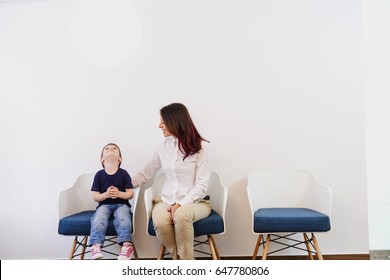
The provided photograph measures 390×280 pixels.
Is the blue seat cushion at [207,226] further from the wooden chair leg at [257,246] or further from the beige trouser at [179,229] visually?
the wooden chair leg at [257,246]

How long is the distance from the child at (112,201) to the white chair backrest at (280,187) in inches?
34.8

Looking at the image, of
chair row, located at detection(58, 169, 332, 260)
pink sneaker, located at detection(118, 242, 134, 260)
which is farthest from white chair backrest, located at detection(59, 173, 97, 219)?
pink sneaker, located at detection(118, 242, 134, 260)

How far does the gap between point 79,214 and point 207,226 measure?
35.2 inches

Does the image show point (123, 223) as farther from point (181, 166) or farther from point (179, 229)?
point (181, 166)

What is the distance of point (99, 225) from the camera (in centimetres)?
221

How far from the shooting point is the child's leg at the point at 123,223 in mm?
2219

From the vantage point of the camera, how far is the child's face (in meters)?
2.52

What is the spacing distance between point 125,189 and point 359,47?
6.28 feet

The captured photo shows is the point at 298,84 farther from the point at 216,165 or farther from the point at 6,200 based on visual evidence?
the point at 6,200

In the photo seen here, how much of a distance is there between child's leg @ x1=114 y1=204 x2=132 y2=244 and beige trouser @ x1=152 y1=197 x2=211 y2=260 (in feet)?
0.56

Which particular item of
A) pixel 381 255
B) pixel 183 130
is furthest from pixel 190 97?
pixel 381 255

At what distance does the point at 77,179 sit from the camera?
2689mm

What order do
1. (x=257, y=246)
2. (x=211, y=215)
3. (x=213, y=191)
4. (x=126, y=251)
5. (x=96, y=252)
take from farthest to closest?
(x=213, y=191) → (x=257, y=246) → (x=211, y=215) → (x=126, y=251) → (x=96, y=252)
